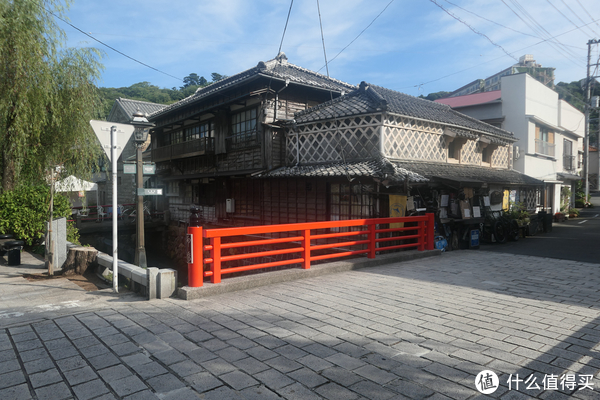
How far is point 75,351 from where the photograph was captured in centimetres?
401

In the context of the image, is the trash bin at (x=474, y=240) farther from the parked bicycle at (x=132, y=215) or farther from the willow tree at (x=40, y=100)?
the parked bicycle at (x=132, y=215)

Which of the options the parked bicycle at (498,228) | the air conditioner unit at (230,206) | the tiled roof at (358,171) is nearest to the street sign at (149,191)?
the tiled roof at (358,171)

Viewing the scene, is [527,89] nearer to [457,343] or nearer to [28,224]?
[457,343]

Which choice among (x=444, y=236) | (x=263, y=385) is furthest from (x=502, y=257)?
(x=263, y=385)

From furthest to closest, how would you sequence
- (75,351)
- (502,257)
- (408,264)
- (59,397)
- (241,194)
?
(241,194) → (502,257) → (408,264) → (75,351) → (59,397)

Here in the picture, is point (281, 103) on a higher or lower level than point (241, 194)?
higher

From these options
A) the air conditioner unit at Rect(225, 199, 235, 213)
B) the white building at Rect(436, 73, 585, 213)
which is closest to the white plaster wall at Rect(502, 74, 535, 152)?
the white building at Rect(436, 73, 585, 213)

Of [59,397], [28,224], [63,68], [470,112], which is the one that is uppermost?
[470,112]

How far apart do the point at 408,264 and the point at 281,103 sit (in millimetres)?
9750

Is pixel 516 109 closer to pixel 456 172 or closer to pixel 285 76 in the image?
pixel 456 172

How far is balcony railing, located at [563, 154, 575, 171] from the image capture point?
28.2m

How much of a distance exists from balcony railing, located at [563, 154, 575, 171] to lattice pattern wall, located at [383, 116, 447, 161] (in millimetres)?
19245

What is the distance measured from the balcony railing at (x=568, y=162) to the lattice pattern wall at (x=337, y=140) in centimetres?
2319
